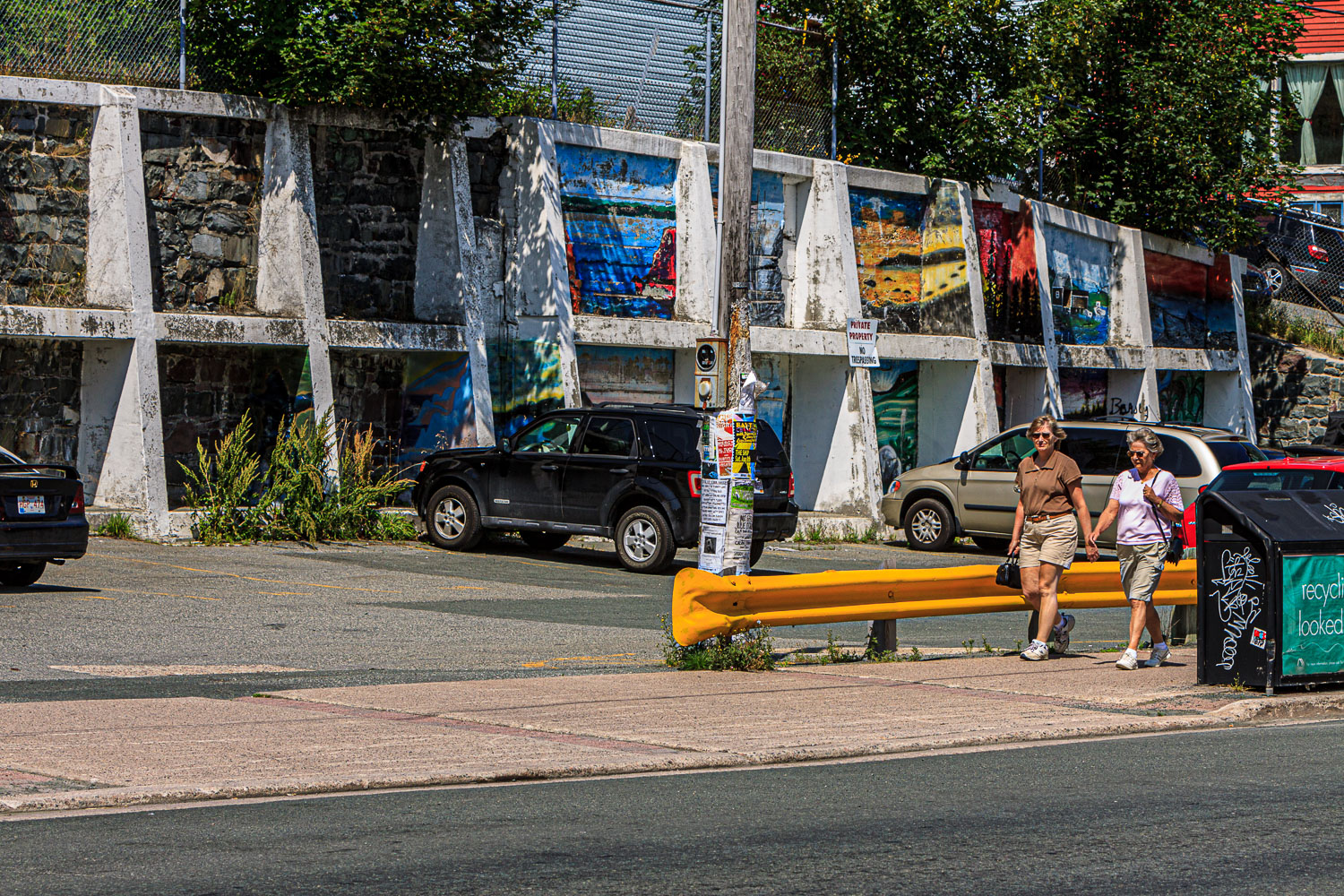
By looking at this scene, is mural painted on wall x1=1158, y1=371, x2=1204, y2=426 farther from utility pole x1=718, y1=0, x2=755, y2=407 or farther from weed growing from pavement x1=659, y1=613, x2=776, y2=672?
weed growing from pavement x1=659, y1=613, x2=776, y2=672

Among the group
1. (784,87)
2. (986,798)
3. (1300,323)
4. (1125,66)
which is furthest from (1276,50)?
(986,798)

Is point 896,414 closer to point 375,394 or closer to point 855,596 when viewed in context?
point 375,394

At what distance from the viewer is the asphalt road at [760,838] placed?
5.86 meters

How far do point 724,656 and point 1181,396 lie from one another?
2797cm

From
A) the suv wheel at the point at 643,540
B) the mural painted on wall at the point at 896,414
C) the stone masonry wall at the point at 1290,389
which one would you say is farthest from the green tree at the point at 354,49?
the stone masonry wall at the point at 1290,389

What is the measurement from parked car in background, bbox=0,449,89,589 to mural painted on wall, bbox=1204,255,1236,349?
2941 centimetres

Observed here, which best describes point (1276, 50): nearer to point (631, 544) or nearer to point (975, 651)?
point (631, 544)

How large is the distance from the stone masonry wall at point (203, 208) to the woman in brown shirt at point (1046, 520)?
12.4 metres

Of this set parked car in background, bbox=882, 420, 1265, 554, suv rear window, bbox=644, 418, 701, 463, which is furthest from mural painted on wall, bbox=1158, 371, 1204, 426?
suv rear window, bbox=644, 418, 701, 463

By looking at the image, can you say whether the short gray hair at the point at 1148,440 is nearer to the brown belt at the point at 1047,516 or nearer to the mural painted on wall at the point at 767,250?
the brown belt at the point at 1047,516

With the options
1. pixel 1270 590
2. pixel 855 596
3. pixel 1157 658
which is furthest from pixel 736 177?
pixel 1270 590

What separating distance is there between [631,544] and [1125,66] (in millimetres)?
19979

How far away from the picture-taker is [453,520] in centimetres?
2008

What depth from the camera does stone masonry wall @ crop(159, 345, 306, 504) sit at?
20.9m
